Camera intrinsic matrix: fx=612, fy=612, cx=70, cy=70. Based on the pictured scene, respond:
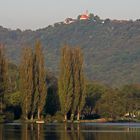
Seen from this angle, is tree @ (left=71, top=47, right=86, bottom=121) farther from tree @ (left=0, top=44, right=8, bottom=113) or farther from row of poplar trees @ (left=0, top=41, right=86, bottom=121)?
tree @ (left=0, top=44, right=8, bottom=113)

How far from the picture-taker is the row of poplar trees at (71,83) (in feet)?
260

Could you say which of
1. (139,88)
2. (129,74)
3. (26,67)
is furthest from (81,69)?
(129,74)

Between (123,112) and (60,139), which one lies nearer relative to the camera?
(60,139)

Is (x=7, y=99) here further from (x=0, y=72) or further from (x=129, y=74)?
(x=129, y=74)

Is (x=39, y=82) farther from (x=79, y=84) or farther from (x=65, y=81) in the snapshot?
(x=79, y=84)

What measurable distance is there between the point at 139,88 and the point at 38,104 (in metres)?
26.5

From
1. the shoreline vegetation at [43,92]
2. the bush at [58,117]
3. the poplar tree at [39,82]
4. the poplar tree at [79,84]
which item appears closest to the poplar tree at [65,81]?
the shoreline vegetation at [43,92]

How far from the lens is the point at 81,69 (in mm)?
81562

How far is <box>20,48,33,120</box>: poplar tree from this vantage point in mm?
75688

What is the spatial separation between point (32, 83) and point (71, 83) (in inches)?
226

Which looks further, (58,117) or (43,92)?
(58,117)

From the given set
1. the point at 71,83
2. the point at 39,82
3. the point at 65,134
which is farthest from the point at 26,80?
the point at 65,134

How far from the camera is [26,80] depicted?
76.9 meters

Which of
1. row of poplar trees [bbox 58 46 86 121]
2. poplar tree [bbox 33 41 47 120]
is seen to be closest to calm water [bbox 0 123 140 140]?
poplar tree [bbox 33 41 47 120]
